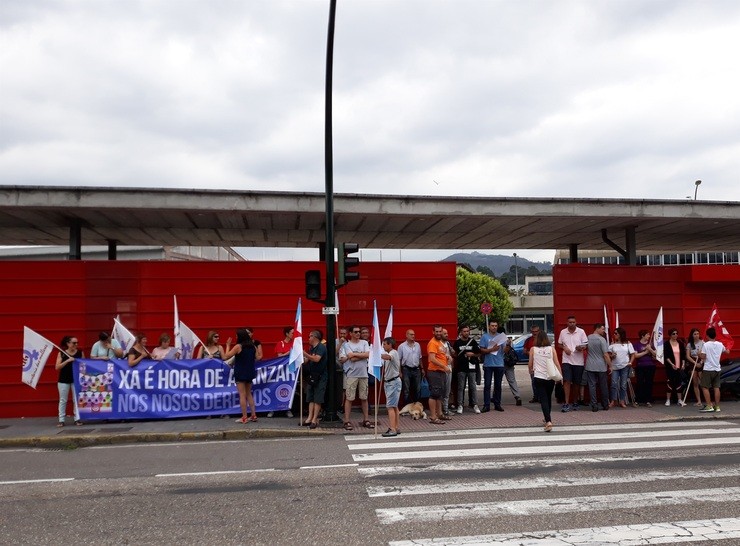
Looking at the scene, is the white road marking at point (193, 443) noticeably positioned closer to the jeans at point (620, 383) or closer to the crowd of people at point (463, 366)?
the crowd of people at point (463, 366)

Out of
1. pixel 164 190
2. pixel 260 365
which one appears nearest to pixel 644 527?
pixel 260 365

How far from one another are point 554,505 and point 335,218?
9637 millimetres

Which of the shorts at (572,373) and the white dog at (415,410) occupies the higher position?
the shorts at (572,373)

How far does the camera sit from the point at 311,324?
15.0 meters

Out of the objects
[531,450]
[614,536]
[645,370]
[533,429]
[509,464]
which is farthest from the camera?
[645,370]

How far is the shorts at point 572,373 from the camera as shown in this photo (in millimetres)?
14219

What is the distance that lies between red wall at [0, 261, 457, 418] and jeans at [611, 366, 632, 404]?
384 cm

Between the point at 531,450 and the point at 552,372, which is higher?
the point at 552,372

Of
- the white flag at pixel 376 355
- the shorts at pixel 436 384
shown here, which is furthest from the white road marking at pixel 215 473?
the shorts at pixel 436 384

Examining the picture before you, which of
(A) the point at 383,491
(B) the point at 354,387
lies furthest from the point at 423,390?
(A) the point at 383,491

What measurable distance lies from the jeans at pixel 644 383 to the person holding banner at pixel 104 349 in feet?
38.1

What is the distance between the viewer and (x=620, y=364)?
556 inches

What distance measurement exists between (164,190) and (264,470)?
725 cm

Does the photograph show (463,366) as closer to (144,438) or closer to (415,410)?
(415,410)
